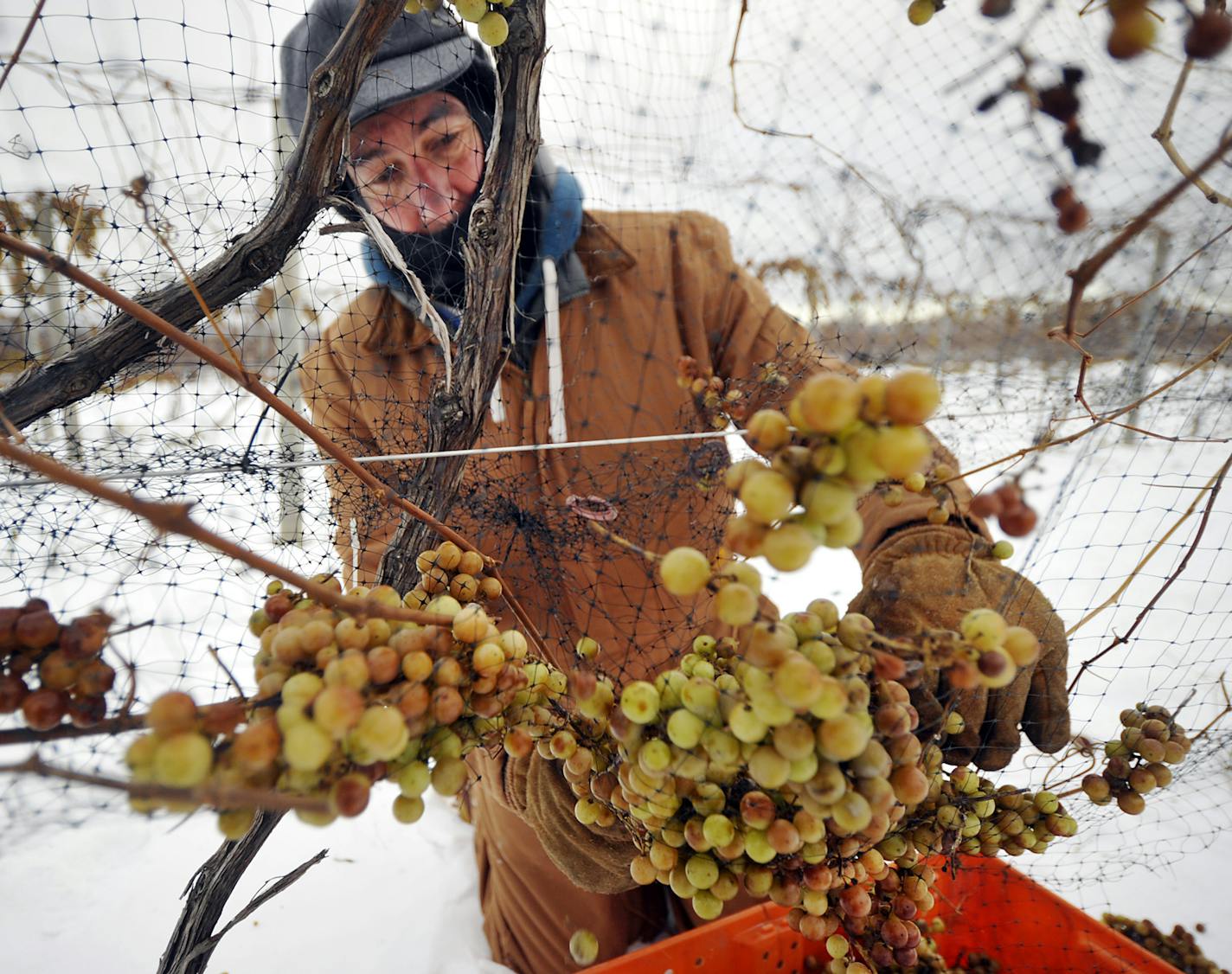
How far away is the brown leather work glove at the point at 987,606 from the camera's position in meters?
0.68

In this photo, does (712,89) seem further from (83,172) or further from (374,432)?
(83,172)

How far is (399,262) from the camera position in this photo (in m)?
0.56

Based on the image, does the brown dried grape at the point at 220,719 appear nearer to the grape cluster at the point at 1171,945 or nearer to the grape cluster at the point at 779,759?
the grape cluster at the point at 779,759

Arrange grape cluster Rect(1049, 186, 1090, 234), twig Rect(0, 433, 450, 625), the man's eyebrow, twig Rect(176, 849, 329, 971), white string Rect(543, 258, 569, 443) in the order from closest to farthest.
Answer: twig Rect(0, 433, 450, 625)
grape cluster Rect(1049, 186, 1090, 234)
twig Rect(176, 849, 329, 971)
the man's eyebrow
white string Rect(543, 258, 569, 443)

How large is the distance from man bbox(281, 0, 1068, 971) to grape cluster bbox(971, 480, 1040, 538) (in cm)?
29

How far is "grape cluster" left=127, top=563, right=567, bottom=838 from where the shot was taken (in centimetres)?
30

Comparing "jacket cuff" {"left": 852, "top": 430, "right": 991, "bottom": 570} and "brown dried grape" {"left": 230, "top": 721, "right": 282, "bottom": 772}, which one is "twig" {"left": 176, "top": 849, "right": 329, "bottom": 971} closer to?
"brown dried grape" {"left": 230, "top": 721, "right": 282, "bottom": 772}

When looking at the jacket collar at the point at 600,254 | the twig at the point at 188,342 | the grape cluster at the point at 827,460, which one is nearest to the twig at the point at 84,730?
the twig at the point at 188,342

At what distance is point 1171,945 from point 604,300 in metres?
1.38

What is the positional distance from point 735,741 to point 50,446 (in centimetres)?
92

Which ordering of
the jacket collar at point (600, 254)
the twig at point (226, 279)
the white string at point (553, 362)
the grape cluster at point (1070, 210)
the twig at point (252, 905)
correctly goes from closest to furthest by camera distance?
the grape cluster at point (1070, 210) < the twig at point (226, 279) < the twig at point (252, 905) < the white string at point (553, 362) < the jacket collar at point (600, 254)

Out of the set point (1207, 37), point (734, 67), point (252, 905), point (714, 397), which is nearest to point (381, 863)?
point (252, 905)

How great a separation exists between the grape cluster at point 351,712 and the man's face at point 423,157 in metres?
0.61

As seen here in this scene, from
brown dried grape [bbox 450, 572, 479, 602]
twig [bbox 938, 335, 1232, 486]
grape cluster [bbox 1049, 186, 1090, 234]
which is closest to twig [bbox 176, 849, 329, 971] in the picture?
brown dried grape [bbox 450, 572, 479, 602]
